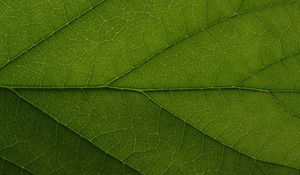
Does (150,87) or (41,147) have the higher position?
(150,87)

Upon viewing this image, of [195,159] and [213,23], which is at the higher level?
[213,23]

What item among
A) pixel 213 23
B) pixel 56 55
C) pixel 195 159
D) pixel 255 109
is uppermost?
pixel 213 23

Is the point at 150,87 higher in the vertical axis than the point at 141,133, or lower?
higher

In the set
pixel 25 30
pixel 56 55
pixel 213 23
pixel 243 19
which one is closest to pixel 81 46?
pixel 56 55

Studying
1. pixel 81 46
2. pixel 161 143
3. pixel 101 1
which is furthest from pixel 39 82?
pixel 161 143

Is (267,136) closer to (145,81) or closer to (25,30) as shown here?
(145,81)

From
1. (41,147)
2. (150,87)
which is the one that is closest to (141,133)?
(150,87)

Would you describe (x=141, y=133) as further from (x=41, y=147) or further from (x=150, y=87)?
(x=41, y=147)

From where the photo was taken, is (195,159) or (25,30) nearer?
(25,30)
